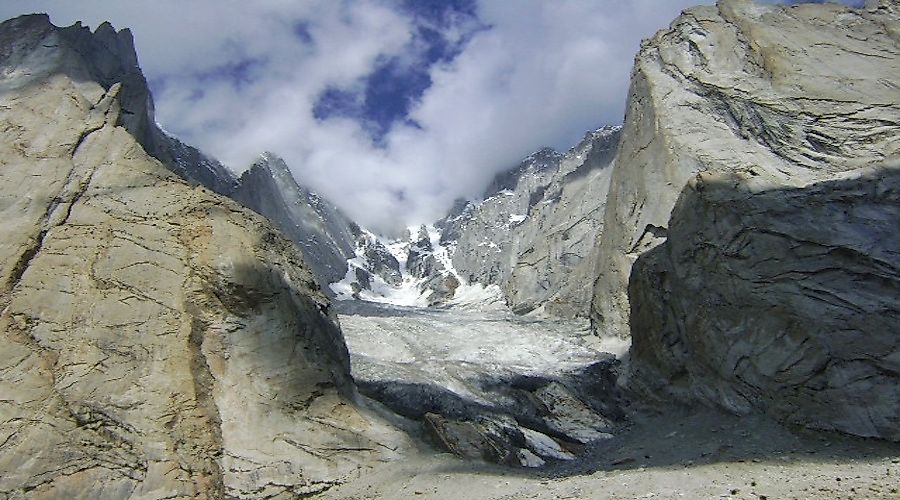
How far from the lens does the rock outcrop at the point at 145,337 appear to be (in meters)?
14.4

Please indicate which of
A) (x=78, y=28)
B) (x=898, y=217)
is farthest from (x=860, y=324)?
(x=78, y=28)

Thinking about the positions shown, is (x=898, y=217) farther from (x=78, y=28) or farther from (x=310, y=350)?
(x=78, y=28)

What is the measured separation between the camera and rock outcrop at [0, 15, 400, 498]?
1435cm

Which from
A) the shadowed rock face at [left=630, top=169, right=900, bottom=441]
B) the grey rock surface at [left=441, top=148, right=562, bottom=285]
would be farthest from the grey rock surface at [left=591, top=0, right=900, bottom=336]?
the grey rock surface at [left=441, top=148, right=562, bottom=285]

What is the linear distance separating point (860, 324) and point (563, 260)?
60.3 meters

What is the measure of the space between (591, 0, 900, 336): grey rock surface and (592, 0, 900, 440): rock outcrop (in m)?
0.10

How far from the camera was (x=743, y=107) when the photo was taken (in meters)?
34.0

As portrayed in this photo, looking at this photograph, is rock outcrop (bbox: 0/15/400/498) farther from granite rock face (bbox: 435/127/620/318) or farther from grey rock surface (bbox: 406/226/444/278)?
grey rock surface (bbox: 406/226/444/278)

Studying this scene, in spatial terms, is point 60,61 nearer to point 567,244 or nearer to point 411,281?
point 567,244

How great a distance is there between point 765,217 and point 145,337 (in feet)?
59.1

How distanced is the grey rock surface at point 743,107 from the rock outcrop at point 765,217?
0.10 m

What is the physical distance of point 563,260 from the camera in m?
76.9

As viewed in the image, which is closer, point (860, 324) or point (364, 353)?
point (860, 324)

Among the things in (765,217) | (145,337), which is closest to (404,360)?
A: (145,337)
